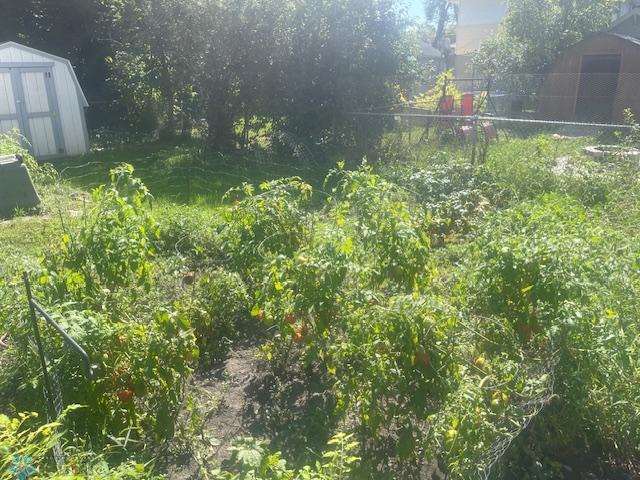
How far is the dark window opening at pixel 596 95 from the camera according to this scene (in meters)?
17.8

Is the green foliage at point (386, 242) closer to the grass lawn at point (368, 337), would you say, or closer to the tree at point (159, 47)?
the grass lawn at point (368, 337)

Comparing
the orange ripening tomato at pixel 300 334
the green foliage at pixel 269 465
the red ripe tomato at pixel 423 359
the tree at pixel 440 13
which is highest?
the tree at pixel 440 13

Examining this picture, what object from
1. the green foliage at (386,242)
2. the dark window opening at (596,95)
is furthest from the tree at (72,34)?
the green foliage at (386,242)

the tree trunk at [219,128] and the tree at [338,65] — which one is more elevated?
the tree at [338,65]

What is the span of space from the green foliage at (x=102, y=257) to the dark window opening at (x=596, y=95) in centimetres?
1755

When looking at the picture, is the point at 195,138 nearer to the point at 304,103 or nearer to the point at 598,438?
the point at 304,103

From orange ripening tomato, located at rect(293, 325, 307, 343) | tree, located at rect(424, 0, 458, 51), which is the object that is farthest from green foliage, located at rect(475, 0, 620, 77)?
tree, located at rect(424, 0, 458, 51)

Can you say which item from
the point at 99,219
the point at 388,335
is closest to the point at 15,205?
the point at 99,219

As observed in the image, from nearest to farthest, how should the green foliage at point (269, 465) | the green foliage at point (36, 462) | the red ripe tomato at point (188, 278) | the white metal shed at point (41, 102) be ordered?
the green foliage at point (36, 462) < the green foliage at point (269, 465) < the red ripe tomato at point (188, 278) < the white metal shed at point (41, 102)

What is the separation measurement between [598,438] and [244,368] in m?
2.27

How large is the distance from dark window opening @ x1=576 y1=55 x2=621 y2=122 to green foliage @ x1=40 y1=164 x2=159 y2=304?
1755cm

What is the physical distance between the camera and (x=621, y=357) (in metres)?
2.76

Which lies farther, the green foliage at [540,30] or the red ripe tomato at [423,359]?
the green foliage at [540,30]

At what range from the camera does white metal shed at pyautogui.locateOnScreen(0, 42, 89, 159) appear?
1265cm
